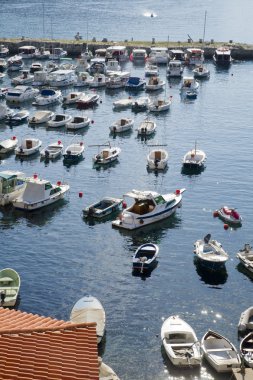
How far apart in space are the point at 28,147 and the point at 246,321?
43137 millimetres

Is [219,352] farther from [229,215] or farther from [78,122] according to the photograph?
[78,122]

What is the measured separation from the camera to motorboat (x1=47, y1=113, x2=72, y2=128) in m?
87.9

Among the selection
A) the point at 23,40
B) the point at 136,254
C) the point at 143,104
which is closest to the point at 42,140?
the point at 143,104

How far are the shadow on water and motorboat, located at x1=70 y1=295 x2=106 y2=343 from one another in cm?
1031

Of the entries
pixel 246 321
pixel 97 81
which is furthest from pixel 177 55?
pixel 246 321

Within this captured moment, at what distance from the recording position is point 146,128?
8488 centimetres

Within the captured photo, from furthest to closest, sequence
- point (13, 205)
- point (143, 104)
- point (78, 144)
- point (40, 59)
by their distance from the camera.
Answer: point (40, 59)
point (143, 104)
point (78, 144)
point (13, 205)

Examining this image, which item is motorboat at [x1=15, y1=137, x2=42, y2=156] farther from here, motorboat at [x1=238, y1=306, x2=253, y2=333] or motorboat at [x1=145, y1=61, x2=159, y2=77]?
motorboat at [x1=145, y1=61, x2=159, y2=77]

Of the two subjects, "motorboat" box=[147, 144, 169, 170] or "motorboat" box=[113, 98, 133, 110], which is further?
"motorboat" box=[113, 98, 133, 110]

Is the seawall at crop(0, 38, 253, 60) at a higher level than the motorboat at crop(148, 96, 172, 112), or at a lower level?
higher

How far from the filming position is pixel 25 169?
239 ft

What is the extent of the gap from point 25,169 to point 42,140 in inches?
434

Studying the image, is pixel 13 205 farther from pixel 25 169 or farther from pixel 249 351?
pixel 249 351

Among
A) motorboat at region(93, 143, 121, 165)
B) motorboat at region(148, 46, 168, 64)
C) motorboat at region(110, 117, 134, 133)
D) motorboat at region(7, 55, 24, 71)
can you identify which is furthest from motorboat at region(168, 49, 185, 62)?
motorboat at region(93, 143, 121, 165)
